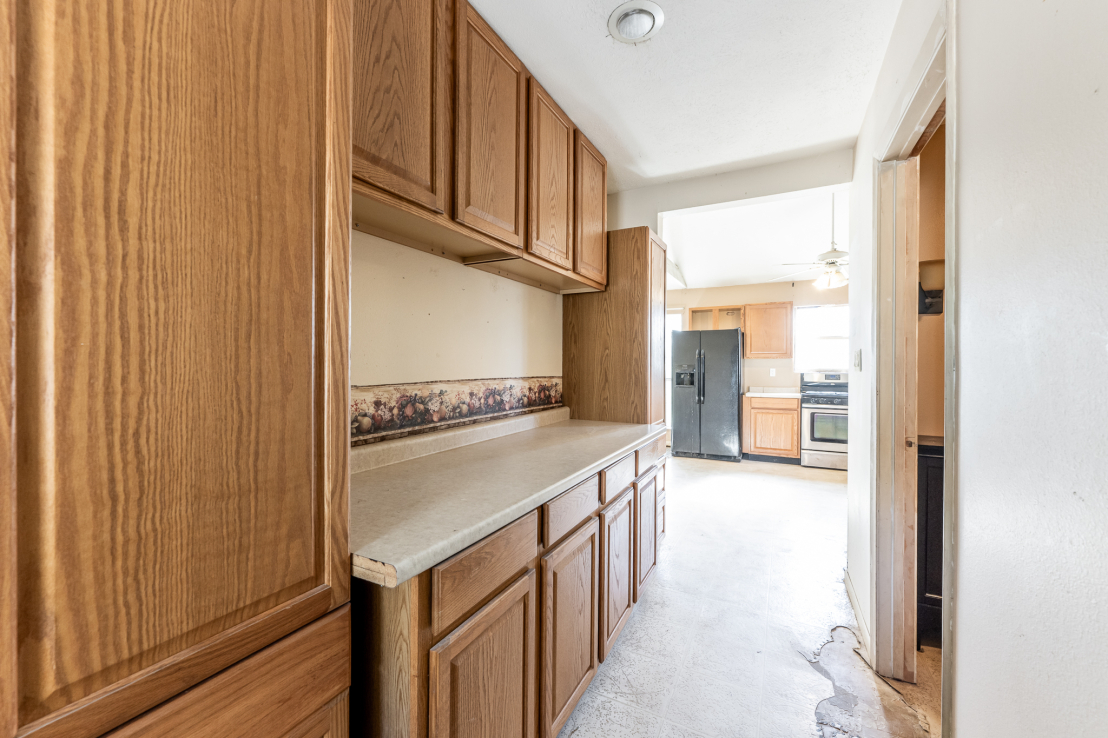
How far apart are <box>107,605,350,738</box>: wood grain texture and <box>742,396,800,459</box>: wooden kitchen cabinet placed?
5563 millimetres

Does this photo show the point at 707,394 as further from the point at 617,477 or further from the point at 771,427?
the point at 617,477

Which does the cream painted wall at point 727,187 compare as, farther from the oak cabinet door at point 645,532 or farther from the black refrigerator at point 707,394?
the black refrigerator at point 707,394

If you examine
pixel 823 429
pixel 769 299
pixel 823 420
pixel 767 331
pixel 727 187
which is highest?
pixel 727 187

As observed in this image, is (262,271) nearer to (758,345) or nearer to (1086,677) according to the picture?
(1086,677)

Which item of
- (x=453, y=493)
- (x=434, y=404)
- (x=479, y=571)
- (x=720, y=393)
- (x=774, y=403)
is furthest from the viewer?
(x=720, y=393)

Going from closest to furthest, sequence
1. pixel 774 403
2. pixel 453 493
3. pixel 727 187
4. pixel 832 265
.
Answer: pixel 453 493
pixel 727 187
pixel 832 265
pixel 774 403

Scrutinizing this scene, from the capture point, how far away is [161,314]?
1.67ft

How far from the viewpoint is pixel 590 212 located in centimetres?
228

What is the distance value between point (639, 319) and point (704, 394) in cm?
349

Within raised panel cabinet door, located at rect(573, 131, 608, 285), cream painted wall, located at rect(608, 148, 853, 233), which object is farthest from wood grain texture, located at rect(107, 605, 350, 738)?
cream painted wall, located at rect(608, 148, 853, 233)

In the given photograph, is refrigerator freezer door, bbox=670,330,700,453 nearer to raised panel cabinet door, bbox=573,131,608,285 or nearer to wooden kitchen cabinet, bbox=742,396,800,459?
wooden kitchen cabinet, bbox=742,396,800,459

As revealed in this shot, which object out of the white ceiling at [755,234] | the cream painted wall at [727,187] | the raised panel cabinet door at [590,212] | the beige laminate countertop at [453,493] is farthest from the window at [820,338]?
the beige laminate countertop at [453,493]

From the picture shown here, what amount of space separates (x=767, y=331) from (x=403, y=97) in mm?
5672

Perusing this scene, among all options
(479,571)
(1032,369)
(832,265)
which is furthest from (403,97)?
(832,265)
